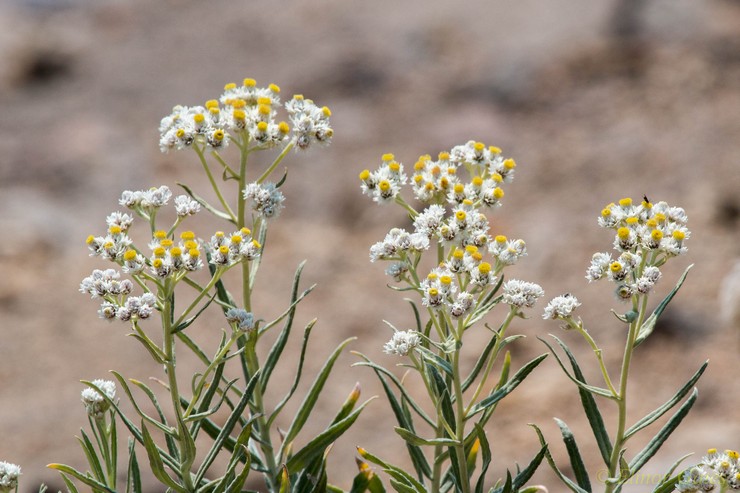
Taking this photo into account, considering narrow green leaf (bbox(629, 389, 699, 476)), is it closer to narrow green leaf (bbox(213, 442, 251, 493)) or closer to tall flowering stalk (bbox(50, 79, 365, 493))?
tall flowering stalk (bbox(50, 79, 365, 493))

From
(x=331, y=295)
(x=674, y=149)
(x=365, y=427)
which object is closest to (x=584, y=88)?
(x=674, y=149)

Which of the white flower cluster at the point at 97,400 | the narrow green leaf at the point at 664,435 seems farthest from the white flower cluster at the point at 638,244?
the white flower cluster at the point at 97,400

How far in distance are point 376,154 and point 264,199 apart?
5.34 m

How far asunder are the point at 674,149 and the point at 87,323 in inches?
184

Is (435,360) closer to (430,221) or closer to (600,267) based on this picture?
(430,221)

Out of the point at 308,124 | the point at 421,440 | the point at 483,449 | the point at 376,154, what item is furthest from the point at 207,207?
the point at 376,154

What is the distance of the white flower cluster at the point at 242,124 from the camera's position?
2.76m

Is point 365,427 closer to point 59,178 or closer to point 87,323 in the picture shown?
point 87,323

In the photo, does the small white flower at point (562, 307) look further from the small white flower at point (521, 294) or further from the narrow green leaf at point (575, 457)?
the narrow green leaf at point (575, 457)

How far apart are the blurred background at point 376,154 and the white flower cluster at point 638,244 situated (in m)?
3.20

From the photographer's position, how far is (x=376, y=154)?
794cm

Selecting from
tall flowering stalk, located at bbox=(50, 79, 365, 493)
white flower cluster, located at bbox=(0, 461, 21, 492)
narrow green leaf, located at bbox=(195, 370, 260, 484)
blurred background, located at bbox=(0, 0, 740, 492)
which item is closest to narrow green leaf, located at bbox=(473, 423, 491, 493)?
tall flowering stalk, located at bbox=(50, 79, 365, 493)

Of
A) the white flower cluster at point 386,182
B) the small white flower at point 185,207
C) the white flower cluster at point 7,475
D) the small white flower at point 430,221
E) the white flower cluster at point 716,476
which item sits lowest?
the white flower cluster at point 7,475

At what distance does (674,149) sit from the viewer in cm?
741
